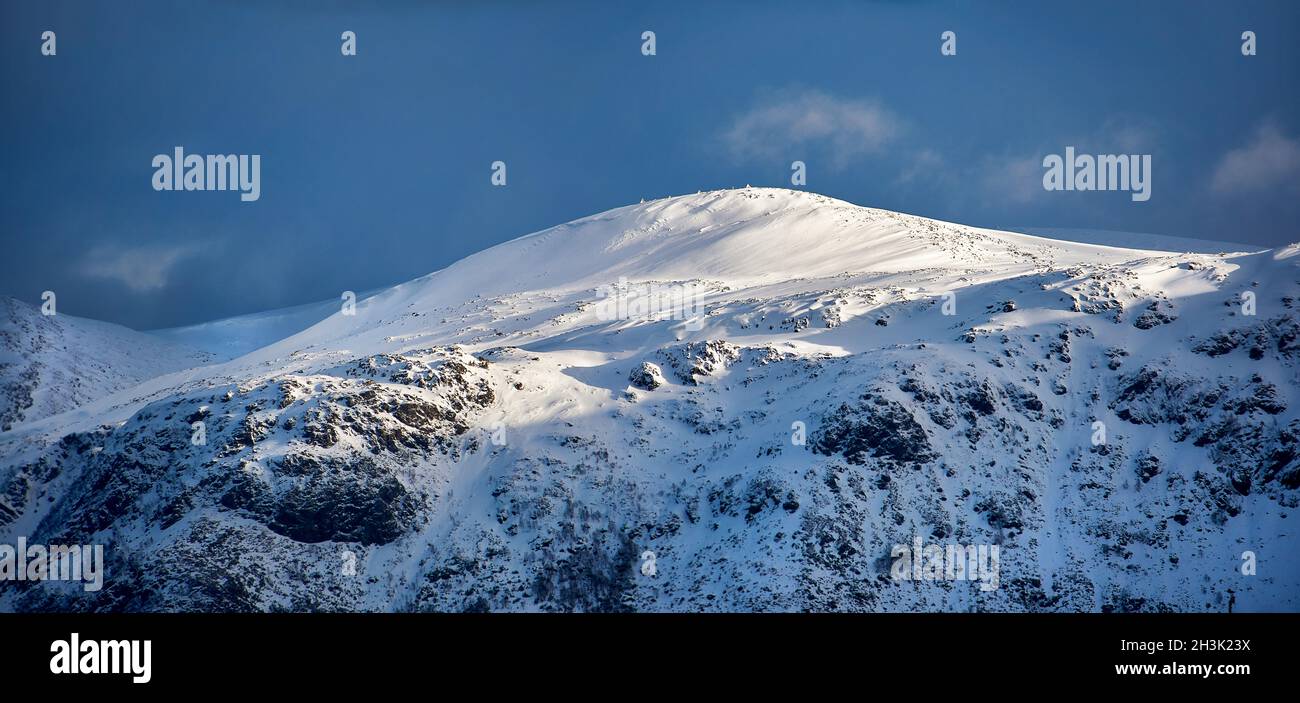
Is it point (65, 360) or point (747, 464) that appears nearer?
point (747, 464)

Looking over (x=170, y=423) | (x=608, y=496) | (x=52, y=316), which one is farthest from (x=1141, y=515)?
(x=52, y=316)

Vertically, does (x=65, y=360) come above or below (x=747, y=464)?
above

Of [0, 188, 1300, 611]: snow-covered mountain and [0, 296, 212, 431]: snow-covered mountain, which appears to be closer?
[0, 188, 1300, 611]: snow-covered mountain
